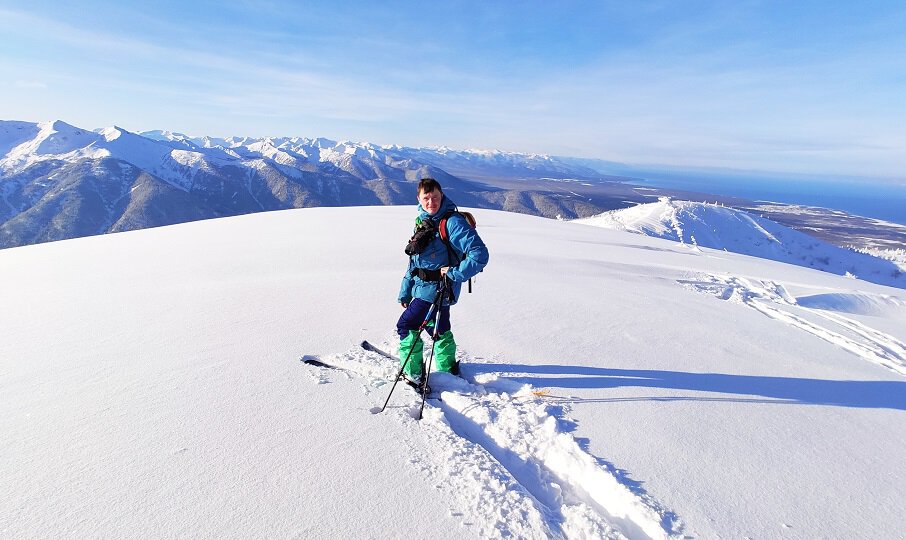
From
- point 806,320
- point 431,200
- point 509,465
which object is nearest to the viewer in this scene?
point 509,465

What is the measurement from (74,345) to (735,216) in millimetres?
137865

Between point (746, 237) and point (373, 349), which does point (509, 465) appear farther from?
point (746, 237)

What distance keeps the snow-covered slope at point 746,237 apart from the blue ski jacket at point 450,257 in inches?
3803

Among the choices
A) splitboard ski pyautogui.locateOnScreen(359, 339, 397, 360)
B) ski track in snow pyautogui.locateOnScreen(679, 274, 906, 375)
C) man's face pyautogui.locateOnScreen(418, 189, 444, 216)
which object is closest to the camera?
man's face pyautogui.locateOnScreen(418, 189, 444, 216)

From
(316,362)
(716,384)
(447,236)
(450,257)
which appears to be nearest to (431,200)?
(447,236)

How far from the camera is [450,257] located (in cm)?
474

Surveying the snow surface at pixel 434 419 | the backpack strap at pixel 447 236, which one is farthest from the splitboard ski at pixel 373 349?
the backpack strap at pixel 447 236

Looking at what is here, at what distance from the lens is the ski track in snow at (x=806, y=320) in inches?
285

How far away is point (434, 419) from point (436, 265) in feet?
5.52

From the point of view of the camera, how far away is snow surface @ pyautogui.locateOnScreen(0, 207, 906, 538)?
2.87 meters

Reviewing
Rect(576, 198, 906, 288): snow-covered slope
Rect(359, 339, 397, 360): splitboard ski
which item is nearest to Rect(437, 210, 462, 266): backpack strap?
Rect(359, 339, 397, 360): splitboard ski

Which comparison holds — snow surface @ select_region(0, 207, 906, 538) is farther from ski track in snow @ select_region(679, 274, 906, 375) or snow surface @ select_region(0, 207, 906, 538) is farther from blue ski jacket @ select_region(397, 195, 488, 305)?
blue ski jacket @ select_region(397, 195, 488, 305)

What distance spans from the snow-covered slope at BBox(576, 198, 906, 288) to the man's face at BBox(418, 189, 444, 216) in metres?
96.8

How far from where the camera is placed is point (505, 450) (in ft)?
12.3
